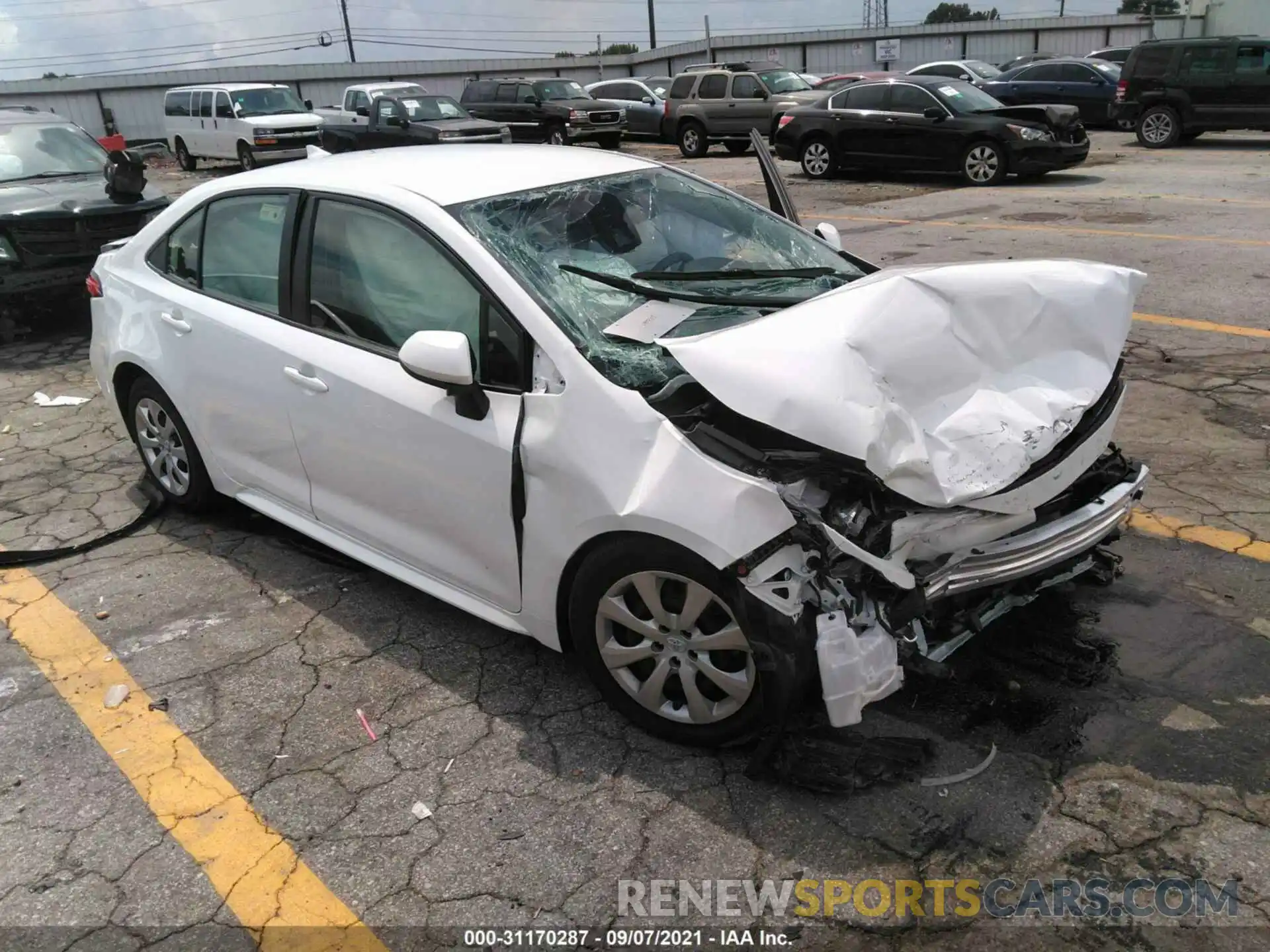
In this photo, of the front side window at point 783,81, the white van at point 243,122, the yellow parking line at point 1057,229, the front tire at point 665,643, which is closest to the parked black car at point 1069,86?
the front side window at point 783,81

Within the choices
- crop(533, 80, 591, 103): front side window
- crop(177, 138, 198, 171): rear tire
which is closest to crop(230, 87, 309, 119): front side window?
crop(177, 138, 198, 171): rear tire

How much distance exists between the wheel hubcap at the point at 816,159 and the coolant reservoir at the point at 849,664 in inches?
574

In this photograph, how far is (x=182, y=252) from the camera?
4414mm

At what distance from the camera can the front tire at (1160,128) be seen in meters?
17.1

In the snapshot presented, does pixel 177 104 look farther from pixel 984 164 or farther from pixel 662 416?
pixel 662 416

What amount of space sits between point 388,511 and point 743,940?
187 centimetres

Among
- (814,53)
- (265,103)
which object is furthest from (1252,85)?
(814,53)

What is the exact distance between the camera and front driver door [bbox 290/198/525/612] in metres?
3.11

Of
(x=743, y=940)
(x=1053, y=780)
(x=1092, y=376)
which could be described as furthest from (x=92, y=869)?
(x=1092, y=376)

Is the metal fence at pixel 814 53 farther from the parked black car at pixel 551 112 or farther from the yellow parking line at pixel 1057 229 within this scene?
the yellow parking line at pixel 1057 229

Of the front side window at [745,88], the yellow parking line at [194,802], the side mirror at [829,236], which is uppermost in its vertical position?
the front side window at [745,88]

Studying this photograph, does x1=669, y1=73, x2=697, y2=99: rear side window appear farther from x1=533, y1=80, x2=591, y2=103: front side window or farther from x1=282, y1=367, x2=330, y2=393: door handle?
x1=282, y1=367, x2=330, y2=393: door handle

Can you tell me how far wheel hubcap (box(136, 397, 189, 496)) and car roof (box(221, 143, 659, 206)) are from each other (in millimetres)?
1146

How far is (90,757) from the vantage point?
316 cm
